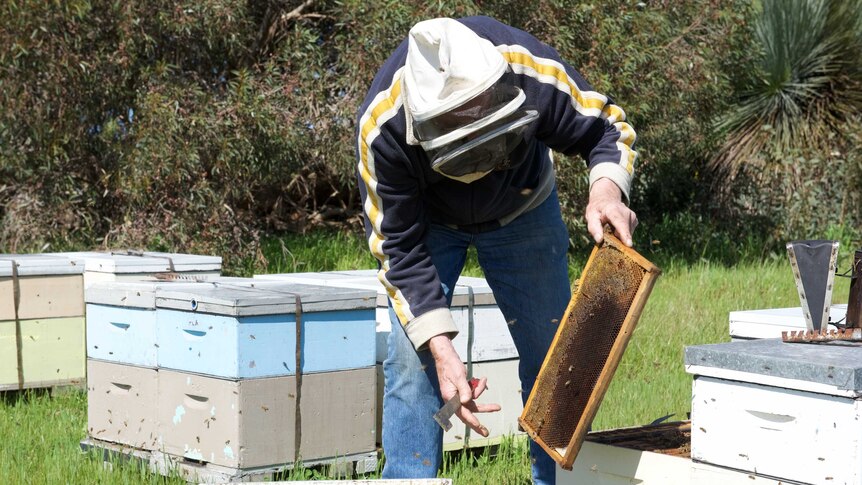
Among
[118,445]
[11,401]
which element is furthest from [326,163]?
[118,445]

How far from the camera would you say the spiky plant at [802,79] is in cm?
1119

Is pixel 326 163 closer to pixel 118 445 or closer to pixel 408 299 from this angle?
pixel 118 445

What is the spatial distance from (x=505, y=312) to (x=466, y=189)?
434mm

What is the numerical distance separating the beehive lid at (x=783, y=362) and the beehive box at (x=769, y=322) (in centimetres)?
21

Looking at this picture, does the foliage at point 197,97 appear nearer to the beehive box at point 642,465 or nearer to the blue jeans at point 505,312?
the blue jeans at point 505,312

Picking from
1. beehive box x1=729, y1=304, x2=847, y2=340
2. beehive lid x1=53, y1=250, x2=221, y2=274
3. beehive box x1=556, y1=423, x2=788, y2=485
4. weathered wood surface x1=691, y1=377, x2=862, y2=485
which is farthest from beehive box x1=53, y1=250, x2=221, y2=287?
weathered wood surface x1=691, y1=377, x2=862, y2=485

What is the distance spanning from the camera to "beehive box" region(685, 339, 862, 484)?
2.10 m

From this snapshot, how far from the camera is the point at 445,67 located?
2.04m

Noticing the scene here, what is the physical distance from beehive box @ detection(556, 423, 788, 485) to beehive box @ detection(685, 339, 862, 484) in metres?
0.03

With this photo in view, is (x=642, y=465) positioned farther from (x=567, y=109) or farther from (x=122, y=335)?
(x=122, y=335)

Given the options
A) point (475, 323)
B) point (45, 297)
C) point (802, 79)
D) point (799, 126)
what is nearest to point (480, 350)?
point (475, 323)

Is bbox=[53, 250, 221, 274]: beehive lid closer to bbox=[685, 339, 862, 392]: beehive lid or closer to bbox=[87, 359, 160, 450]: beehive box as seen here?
bbox=[87, 359, 160, 450]: beehive box

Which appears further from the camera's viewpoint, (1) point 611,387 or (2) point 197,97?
(2) point 197,97

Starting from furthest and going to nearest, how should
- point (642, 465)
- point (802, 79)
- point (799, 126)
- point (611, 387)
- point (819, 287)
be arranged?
point (802, 79), point (799, 126), point (611, 387), point (819, 287), point (642, 465)
